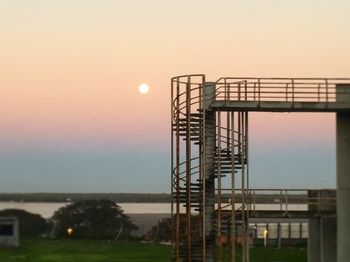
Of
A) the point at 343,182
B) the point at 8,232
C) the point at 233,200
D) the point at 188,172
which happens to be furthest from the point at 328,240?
the point at 8,232

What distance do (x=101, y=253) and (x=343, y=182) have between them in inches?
1201

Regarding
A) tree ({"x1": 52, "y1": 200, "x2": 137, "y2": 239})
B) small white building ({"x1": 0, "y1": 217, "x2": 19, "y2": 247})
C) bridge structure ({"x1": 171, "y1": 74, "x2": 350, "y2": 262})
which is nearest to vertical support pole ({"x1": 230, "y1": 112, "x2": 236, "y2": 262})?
bridge structure ({"x1": 171, "y1": 74, "x2": 350, "y2": 262})

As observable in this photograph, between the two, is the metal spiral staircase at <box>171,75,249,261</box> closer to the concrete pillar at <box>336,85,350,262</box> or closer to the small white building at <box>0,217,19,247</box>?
the concrete pillar at <box>336,85,350,262</box>

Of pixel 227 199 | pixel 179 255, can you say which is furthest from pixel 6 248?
pixel 179 255

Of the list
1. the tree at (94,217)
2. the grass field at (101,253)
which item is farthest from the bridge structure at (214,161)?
the tree at (94,217)

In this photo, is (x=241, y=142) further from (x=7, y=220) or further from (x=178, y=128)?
(x=7, y=220)

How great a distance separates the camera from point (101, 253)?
61.2 meters

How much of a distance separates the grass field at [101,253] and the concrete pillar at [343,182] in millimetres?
22547

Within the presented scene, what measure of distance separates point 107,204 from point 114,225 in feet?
21.5

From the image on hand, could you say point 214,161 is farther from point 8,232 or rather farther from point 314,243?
point 8,232

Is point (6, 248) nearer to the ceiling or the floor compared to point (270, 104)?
nearer to the floor

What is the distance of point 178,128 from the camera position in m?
33.0

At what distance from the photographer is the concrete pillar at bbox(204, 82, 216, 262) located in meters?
32.0

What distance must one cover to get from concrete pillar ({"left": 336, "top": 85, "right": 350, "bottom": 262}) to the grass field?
22.5 m
